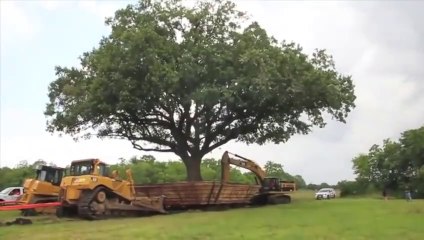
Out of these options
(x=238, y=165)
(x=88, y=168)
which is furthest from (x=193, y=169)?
(x=88, y=168)

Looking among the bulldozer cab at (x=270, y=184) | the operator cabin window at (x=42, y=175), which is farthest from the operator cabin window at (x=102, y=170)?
the bulldozer cab at (x=270, y=184)

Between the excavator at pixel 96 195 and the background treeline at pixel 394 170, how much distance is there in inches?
1843

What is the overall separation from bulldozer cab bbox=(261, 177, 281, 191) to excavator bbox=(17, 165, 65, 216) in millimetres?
12494

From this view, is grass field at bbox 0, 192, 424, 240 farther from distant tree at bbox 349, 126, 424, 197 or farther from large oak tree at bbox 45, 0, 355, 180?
distant tree at bbox 349, 126, 424, 197

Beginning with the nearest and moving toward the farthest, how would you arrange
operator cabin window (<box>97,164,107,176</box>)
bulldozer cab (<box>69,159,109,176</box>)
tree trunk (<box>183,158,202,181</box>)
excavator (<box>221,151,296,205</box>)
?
bulldozer cab (<box>69,159,109,176</box>)
operator cabin window (<box>97,164,107,176</box>)
excavator (<box>221,151,296,205</box>)
tree trunk (<box>183,158,202,181</box>)

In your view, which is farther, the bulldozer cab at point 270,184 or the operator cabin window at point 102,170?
the bulldozer cab at point 270,184

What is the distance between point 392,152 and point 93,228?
66638 millimetres

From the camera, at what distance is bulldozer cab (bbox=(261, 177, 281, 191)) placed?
37156 mm

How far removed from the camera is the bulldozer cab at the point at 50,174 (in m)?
33.1

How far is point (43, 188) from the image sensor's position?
105ft

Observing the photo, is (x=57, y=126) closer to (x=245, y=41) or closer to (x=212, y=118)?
(x=212, y=118)

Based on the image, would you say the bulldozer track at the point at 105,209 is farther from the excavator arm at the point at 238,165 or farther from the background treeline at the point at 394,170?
the background treeline at the point at 394,170

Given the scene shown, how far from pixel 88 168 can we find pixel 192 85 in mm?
8319

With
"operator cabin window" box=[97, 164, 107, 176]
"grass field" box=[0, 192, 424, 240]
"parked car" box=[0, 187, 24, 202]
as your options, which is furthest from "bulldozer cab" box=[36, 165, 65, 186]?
"grass field" box=[0, 192, 424, 240]
